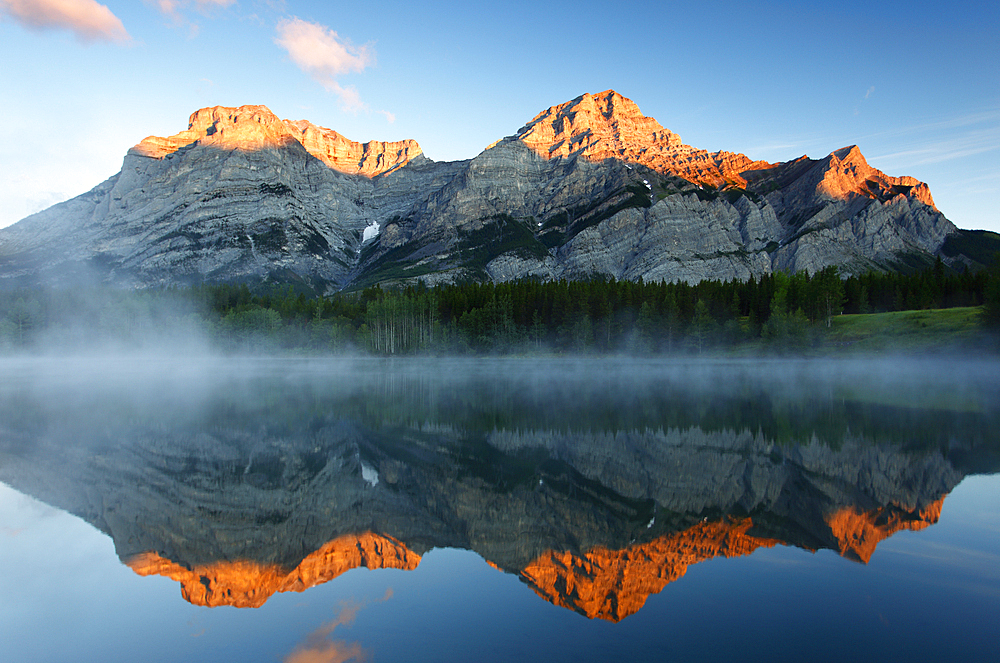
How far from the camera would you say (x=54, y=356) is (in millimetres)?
128875

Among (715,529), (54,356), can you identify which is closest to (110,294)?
(54,356)

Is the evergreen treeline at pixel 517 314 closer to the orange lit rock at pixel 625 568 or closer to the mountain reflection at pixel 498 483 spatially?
the mountain reflection at pixel 498 483

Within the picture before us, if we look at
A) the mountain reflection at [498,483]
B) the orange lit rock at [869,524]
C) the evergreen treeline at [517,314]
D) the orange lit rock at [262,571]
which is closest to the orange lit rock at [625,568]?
the mountain reflection at [498,483]

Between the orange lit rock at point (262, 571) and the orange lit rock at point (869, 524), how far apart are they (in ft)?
33.1

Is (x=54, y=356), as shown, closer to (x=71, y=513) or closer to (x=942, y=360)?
(x=71, y=513)

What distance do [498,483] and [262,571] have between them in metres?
8.13

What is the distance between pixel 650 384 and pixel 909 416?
84.4 ft

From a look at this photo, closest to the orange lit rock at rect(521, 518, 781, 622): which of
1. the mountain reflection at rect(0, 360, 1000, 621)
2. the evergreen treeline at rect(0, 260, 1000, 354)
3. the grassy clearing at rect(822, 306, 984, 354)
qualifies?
the mountain reflection at rect(0, 360, 1000, 621)

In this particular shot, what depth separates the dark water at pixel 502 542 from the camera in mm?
8695

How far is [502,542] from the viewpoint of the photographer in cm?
1289

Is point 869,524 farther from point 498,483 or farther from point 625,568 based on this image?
point 498,483

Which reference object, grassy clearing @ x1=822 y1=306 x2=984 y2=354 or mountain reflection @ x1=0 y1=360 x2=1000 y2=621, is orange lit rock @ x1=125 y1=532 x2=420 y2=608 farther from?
grassy clearing @ x1=822 y1=306 x2=984 y2=354

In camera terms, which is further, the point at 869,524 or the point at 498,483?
the point at 498,483

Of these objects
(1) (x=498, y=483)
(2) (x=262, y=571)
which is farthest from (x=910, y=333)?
(2) (x=262, y=571)
